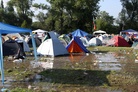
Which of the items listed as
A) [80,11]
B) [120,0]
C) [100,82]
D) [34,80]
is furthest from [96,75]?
[120,0]

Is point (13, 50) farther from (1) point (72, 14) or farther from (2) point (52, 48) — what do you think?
(1) point (72, 14)

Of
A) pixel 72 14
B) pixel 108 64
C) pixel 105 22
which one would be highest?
pixel 72 14

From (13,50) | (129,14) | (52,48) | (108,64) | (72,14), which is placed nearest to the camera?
(108,64)

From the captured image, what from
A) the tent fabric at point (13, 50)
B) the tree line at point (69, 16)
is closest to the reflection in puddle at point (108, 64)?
the tent fabric at point (13, 50)

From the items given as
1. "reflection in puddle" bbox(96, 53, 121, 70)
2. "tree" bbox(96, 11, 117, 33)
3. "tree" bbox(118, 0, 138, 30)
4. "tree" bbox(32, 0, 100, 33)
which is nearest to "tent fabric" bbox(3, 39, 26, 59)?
"reflection in puddle" bbox(96, 53, 121, 70)

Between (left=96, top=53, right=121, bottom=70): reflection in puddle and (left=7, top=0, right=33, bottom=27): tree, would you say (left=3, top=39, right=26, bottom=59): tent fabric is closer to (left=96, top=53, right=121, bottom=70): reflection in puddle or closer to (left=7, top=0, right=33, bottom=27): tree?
(left=96, top=53, right=121, bottom=70): reflection in puddle

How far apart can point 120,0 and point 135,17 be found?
310 inches

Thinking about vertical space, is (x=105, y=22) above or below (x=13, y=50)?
above

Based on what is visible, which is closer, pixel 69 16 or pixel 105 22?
pixel 69 16

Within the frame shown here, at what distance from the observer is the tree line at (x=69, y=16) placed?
6656cm

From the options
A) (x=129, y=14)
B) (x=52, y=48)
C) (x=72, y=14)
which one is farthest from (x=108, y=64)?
(x=129, y=14)

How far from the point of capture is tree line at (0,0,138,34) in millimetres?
66562

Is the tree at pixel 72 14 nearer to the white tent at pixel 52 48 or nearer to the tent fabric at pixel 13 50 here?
the white tent at pixel 52 48

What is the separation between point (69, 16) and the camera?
67312 millimetres
